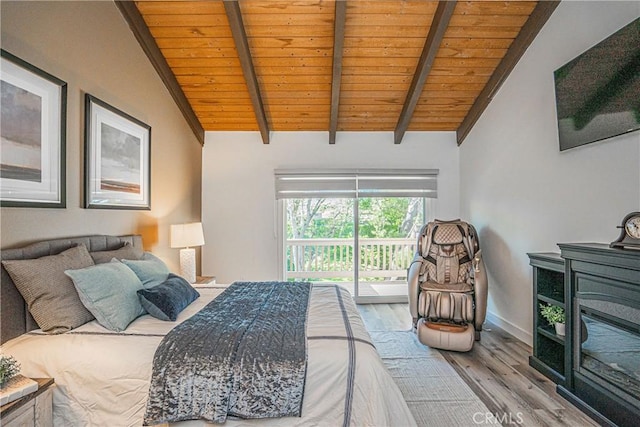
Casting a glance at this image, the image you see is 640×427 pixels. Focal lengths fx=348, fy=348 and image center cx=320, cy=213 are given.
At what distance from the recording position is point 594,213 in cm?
260

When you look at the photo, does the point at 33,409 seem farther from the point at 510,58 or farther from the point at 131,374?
the point at 510,58

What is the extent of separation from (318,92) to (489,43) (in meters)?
1.84

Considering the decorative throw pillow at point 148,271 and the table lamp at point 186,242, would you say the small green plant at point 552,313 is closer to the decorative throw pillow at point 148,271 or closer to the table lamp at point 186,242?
the decorative throw pillow at point 148,271

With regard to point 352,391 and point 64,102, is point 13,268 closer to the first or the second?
point 64,102

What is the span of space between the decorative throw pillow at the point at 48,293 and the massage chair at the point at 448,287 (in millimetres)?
2703

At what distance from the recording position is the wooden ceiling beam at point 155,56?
300 centimetres

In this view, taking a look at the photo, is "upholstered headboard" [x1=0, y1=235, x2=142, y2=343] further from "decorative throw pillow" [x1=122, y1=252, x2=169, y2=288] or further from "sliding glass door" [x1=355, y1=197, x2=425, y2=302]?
"sliding glass door" [x1=355, y1=197, x2=425, y2=302]

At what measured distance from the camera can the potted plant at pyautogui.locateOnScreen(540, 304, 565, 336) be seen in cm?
259

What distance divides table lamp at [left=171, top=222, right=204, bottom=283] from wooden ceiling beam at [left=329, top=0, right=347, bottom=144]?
2.09 m

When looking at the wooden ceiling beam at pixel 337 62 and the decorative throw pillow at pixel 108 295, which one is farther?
the wooden ceiling beam at pixel 337 62

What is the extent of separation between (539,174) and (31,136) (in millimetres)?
3907

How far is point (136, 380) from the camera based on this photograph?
1.64 m

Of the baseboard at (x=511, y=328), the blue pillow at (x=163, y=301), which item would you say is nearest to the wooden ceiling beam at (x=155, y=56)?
the blue pillow at (x=163, y=301)

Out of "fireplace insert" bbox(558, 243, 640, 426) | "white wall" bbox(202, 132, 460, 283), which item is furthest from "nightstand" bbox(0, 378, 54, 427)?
"white wall" bbox(202, 132, 460, 283)
